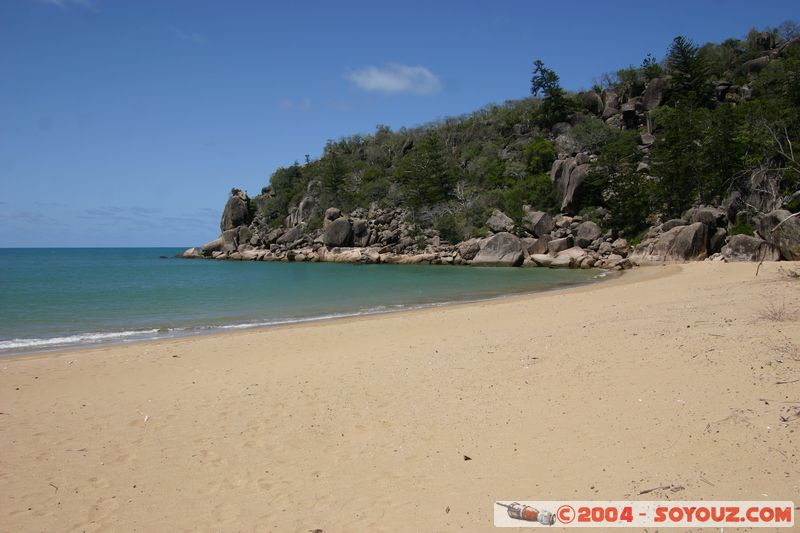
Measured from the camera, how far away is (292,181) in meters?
88.5

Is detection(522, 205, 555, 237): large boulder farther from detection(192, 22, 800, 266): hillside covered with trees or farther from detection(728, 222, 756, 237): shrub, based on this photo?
detection(728, 222, 756, 237): shrub

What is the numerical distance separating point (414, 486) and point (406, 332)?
843 centimetres

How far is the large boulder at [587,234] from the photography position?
44875 mm

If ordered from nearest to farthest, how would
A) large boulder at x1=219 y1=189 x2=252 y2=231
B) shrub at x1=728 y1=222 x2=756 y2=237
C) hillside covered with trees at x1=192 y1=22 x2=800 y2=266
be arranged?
shrub at x1=728 y1=222 x2=756 y2=237, hillside covered with trees at x1=192 y1=22 x2=800 y2=266, large boulder at x1=219 y1=189 x2=252 y2=231

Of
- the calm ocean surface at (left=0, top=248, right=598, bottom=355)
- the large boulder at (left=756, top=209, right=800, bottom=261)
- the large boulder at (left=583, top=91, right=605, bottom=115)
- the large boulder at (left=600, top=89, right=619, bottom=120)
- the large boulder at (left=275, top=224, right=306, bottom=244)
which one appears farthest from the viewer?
the large boulder at (left=275, top=224, right=306, bottom=244)

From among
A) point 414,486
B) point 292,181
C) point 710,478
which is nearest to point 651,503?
point 710,478

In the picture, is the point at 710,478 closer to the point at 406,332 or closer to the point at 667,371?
the point at 667,371

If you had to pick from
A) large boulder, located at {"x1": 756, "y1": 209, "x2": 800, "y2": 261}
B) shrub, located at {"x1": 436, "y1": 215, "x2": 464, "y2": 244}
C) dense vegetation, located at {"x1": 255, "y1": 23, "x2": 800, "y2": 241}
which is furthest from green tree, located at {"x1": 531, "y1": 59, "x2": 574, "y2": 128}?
large boulder, located at {"x1": 756, "y1": 209, "x2": 800, "y2": 261}

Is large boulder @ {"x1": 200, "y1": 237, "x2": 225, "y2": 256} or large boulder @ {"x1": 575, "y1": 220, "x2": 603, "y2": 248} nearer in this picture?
large boulder @ {"x1": 575, "y1": 220, "x2": 603, "y2": 248}

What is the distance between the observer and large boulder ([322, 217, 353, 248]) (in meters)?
63.6

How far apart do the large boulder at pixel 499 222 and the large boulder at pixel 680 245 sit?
52.7 feet

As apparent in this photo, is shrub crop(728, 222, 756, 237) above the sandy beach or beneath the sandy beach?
above

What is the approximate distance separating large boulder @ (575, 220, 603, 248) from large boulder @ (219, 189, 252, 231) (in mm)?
58075

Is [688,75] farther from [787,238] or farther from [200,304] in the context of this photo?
[200,304]
